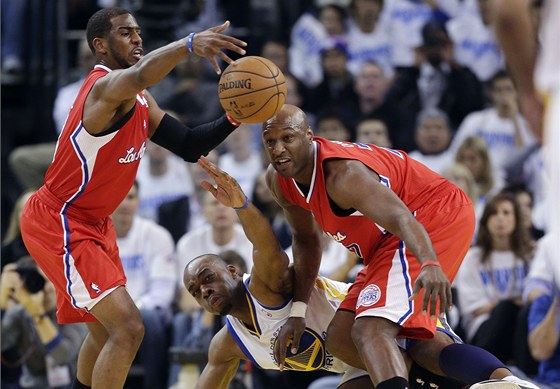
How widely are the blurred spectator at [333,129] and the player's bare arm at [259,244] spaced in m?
3.83

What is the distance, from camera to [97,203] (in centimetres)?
564

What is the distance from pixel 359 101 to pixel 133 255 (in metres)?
3.14

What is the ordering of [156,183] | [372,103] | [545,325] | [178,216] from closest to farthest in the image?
1. [545,325]
2. [178,216]
3. [156,183]
4. [372,103]

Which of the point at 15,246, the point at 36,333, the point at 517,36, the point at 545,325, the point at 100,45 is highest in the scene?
the point at 517,36

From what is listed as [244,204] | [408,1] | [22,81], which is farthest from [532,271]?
[22,81]

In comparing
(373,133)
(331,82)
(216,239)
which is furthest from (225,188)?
(331,82)

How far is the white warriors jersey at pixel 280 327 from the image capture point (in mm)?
5990

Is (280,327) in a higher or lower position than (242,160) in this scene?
higher

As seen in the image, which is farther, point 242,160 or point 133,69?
point 242,160

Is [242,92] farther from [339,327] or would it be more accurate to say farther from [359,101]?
[359,101]

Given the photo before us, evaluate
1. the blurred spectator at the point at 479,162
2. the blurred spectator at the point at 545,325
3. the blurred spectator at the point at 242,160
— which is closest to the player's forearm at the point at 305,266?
the blurred spectator at the point at 545,325

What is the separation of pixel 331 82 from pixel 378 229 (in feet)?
18.0

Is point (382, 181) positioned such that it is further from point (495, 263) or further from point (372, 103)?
point (372, 103)

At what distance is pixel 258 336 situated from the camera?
6.04 metres
